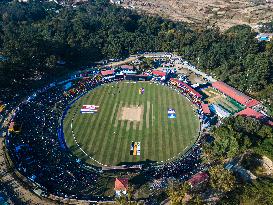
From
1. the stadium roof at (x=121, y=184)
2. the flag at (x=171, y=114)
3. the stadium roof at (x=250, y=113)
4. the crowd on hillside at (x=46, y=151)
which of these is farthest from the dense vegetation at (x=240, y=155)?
the crowd on hillside at (x=46, y=151)

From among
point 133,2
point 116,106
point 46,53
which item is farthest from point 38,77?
point 133,2

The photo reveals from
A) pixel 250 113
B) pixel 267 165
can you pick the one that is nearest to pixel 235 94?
pixel 250 113

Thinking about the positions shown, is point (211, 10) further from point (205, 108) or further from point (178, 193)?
point (178, 193)

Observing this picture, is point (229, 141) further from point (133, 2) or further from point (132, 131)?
point (133, 2)

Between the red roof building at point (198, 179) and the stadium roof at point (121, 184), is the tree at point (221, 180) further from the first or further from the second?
the stadium roof at point (121, 184)

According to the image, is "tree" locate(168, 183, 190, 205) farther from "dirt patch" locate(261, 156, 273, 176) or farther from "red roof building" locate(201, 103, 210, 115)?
"red roof building" locate(201, 103, 210, 115)

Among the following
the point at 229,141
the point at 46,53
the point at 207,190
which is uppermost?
the point at 46,53
